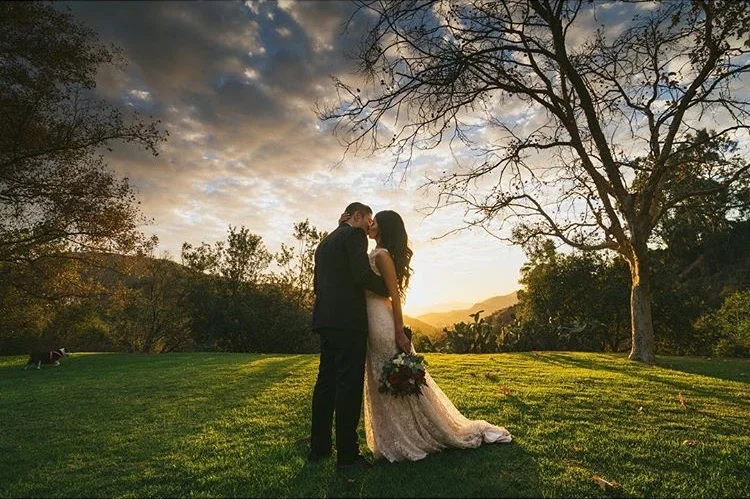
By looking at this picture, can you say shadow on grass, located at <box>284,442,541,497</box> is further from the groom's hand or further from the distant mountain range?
the distant mountain range

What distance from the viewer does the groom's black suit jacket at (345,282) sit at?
4.70m

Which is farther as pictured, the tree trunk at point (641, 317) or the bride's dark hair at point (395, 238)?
the tree trunk at point (641, 317)

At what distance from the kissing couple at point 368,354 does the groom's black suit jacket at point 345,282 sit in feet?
0.03

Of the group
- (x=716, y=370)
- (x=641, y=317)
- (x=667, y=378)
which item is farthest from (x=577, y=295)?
(x=667, y=378)

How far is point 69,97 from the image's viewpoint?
14.7 meters

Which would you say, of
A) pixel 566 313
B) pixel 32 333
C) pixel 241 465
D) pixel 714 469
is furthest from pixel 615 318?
pixel 32 333

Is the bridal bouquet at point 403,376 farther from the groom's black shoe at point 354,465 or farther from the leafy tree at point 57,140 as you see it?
the leafy tree at point 57,140

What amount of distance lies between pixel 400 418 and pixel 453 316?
3922cm

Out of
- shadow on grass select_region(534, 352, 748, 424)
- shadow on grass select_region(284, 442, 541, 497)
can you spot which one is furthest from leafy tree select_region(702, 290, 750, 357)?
shadow on grass select_region(284, 442, 541, 497)

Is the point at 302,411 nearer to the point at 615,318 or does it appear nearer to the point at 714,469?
the point at 714,469

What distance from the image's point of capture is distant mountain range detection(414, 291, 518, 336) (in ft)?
79.7

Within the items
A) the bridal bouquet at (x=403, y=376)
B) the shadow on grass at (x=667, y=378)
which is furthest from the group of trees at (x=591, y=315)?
the bridal bouquet at (x=403, y=376)

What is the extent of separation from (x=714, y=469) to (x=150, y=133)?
17.5 m

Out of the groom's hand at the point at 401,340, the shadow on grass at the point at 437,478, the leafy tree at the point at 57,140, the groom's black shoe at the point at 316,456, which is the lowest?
the shadow on grass at the point at 437,478
